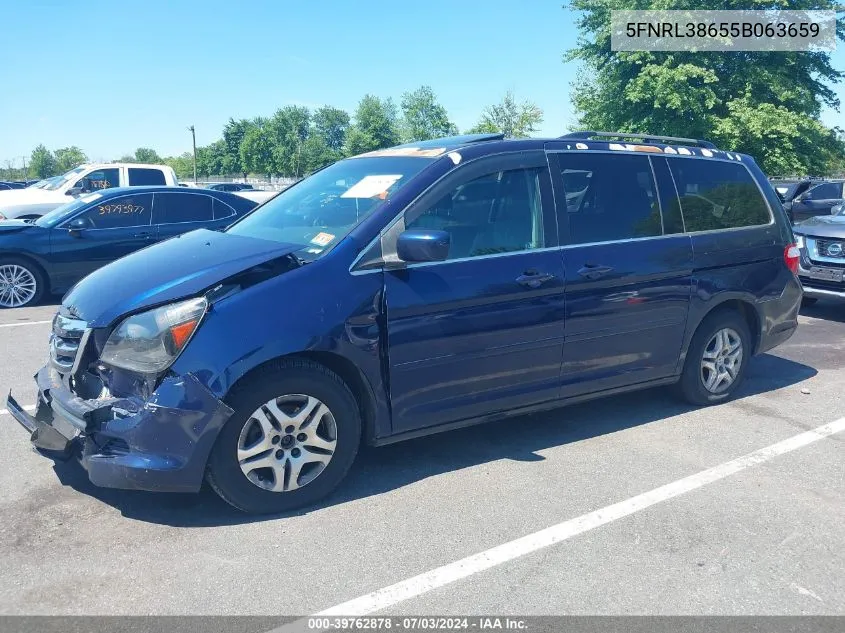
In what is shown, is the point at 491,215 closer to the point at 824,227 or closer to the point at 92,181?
the point at 824,227

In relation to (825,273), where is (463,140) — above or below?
above

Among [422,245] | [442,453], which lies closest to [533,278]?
[422,245]

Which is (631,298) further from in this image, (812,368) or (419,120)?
(419,120)

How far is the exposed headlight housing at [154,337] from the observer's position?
3.18 meters

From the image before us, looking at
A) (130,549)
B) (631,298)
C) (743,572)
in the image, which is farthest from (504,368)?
(130,549)

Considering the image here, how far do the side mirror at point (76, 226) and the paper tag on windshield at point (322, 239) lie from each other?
6.86 meters

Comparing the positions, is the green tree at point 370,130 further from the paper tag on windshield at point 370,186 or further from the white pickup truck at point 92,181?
the paper tag on windshield at point 370,186

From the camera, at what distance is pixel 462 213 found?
3947 mm

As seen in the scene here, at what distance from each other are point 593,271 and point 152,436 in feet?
8.77

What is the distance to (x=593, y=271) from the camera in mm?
4277

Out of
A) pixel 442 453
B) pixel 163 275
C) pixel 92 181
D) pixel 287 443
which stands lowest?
pixel 442 453

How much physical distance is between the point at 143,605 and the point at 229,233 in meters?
2.37

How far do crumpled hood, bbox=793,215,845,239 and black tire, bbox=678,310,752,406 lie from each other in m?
4.22

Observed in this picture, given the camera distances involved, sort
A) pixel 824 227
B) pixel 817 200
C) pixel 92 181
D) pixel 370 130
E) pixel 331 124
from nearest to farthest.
Answer: pixel 824 227 < pixel 92 181 < pixel 817 200 < pixel 370 130 < pixel 331 124
